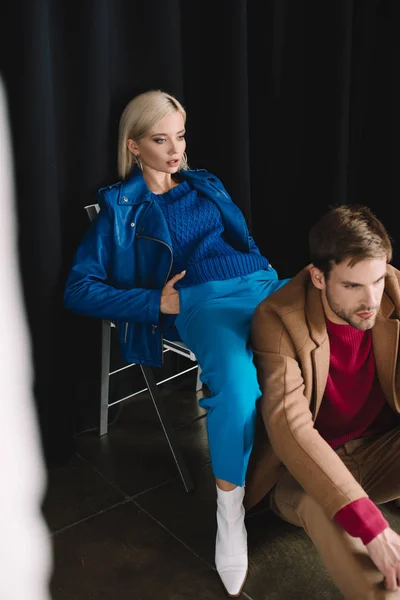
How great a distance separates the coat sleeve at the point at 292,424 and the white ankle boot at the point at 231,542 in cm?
21

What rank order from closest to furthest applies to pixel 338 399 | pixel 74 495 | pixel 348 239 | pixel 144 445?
1. pixel 348 239
2. pixel 338 399
3. pixel 74 495
4. pixel 144 445

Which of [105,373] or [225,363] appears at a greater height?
[225,363]

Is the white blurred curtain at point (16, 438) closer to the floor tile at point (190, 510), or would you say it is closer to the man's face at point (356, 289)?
the floor tile at point (190, 510)

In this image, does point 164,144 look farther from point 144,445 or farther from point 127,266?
point 144,445

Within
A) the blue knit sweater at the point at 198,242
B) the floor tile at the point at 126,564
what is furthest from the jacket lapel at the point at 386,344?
the floor tile at the point at 126,564

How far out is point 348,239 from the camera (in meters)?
1.48

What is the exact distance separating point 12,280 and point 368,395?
98 cm

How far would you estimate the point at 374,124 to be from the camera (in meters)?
2.77

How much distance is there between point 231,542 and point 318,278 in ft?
2.11

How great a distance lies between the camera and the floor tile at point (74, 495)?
1941mm

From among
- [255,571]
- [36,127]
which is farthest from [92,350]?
[255,571]

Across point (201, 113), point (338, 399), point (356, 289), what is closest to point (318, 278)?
point (356, 289)

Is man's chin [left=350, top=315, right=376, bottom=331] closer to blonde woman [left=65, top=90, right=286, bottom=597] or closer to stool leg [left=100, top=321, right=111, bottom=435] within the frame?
blonde woman [left=65, top=90, right=286, bottom=597]

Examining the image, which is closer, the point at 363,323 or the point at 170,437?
the point at 363,323
